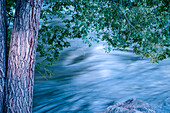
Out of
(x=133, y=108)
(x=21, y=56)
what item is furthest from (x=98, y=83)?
(x=21, y=56)

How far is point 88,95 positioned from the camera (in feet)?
41.1

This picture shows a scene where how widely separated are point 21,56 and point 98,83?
11.7m

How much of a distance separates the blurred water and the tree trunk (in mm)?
6276

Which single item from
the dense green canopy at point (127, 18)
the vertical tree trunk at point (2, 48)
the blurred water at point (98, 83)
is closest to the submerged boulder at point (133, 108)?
the dense green canopy at point (127, 18)

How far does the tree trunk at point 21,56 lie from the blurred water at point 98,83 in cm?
628

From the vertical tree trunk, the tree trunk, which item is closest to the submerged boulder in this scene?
the tree trunk

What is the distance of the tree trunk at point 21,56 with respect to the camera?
12.2ft

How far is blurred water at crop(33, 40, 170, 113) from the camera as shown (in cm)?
1088

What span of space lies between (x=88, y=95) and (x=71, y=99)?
1.24 m

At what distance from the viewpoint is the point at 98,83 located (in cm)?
1508

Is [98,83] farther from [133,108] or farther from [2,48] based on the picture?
[2,48]

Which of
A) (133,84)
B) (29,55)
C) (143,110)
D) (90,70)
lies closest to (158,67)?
(133,84)

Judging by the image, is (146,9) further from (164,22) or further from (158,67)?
(158,67)

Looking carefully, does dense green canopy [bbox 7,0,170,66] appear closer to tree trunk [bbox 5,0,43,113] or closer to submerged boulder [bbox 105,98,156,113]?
tree trunk [bbox 5,0,43,113]
